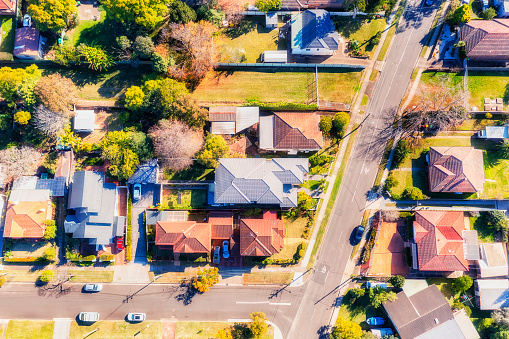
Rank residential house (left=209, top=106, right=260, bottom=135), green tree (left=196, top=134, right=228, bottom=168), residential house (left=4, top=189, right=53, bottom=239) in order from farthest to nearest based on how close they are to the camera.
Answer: residential house (left=209, top=106, right=260, bottom=135), residential house (left=4, top=189, right=53, bottom=239), green tree (left=196, top=134, right=228, bottom=168)

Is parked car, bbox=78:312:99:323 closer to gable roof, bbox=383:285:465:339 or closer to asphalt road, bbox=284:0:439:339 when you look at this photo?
A: asphalt road, bbox=284:0:439:339

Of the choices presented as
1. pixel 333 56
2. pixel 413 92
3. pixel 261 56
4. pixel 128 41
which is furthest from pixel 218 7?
pixel 413 92

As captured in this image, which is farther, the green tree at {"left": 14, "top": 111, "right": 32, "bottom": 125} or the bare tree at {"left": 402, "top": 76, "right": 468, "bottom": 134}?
the bare tree at {"left": 402, "top": 76, "right": 468, "bottom": 134}

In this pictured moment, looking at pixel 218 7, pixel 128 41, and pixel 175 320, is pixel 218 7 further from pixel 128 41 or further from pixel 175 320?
pixel 175 320

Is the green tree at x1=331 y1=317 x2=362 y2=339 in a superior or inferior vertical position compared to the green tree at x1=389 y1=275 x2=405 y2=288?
inferior

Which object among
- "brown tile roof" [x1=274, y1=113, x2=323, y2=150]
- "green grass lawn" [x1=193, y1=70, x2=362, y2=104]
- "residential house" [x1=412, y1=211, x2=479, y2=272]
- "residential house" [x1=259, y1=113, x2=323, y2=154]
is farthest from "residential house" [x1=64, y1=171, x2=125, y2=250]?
"residential house" [x1=412, y1=211, x2=479, y2=272]

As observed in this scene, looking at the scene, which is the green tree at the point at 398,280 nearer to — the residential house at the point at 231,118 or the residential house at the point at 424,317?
the residential house at the point at 424,317

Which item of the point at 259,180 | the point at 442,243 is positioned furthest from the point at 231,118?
the point at 442,243
